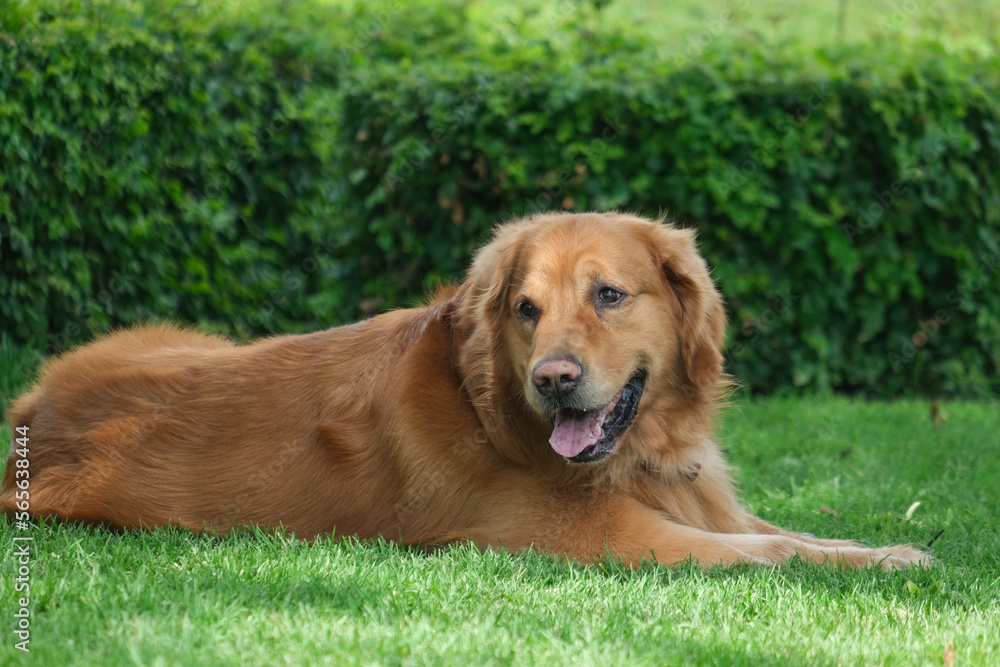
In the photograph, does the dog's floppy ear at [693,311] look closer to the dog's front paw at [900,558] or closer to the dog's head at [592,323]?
the dog's head at [592,323]

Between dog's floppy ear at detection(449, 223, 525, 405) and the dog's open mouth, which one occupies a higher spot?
dog's floppy ear at detection(449, 223, 525, 405)

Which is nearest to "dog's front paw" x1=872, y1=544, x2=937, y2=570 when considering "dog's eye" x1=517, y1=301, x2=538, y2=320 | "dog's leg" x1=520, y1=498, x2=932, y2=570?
"dog's leg" x1=520, y1=498, x2=932, y2=570

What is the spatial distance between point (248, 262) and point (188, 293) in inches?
21.7

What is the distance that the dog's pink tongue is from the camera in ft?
11.7

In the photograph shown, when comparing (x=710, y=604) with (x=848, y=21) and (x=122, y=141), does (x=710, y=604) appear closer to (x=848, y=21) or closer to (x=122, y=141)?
(x=122, y=141)

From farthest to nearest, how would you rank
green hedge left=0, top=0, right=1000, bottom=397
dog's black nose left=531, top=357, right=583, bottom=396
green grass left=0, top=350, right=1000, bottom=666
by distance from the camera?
green hedge left=0, top=0, right=1000, bottom=397 < dog's black nose left=531, top=357, right=583, bottom=396 < green grass left=0, top=350, right=1000, bottom=666

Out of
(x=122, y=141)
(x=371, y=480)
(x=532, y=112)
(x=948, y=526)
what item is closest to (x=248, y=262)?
(x=122, y=141)

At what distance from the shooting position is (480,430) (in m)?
3.79

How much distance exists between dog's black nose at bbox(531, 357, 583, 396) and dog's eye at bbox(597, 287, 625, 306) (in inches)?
12.7

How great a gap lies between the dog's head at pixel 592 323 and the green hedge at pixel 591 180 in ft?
12.1

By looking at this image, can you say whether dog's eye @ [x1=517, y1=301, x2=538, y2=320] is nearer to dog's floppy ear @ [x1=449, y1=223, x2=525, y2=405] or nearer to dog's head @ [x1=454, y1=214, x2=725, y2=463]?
dog's head @ [x1=454, y1=214, x2=725, y2=463]

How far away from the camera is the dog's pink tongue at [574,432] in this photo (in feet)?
11.7

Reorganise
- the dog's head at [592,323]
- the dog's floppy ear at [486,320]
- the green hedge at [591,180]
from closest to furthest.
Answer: the dog's head at [592,323] < the dog's floppy ear at [486,320] < the green hedge at [591,180]

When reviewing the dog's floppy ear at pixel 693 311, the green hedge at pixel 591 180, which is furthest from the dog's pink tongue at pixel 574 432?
the green hedge at pixel 591 180
